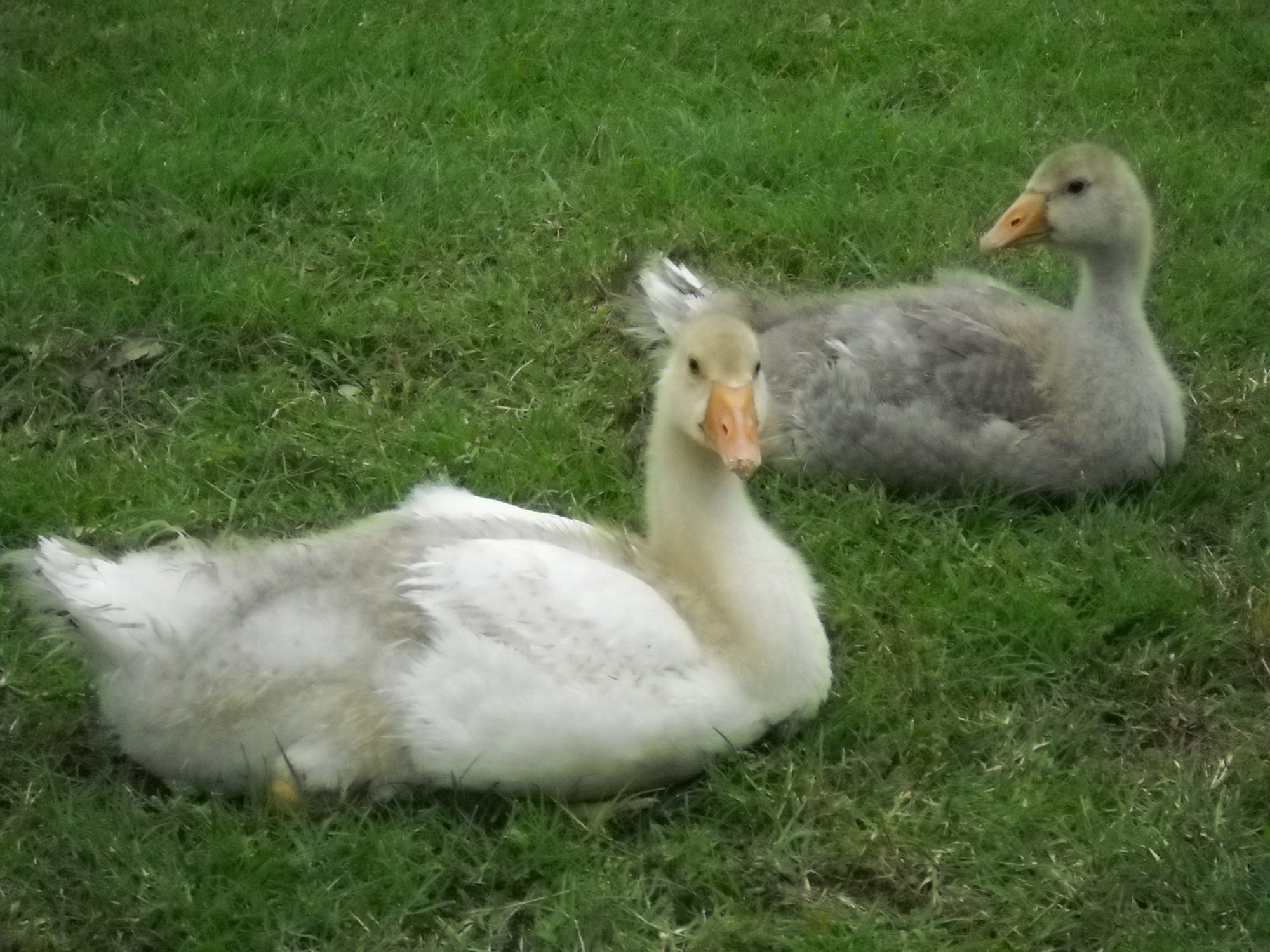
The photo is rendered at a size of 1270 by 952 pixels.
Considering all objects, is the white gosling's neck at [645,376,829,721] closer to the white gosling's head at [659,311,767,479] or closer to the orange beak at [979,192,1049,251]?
the white gosling's head at [659,311,767,479]

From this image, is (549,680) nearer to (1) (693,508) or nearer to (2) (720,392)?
(1) (693,508)

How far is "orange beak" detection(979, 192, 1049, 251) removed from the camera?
183 inches

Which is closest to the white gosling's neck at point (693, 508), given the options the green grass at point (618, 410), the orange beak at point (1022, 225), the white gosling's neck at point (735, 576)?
the white gosling's neck at point (735, 576)

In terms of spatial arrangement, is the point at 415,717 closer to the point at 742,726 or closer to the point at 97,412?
the point at 742,726

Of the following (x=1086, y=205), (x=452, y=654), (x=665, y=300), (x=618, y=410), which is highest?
(x=1086, y=205)

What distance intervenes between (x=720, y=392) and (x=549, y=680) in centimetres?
77

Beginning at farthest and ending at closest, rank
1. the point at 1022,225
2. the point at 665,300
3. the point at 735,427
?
1. the point at 665,300
2. the point at 1022,225
3. the point at 735,427

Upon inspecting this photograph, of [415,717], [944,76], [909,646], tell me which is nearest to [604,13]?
[944,76]

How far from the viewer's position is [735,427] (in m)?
3.33

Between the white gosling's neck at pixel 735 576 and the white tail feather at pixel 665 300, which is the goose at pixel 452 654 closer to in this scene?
the white gosling's neck at pixel 735 576

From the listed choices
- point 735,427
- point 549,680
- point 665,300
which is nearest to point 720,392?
point 735,427

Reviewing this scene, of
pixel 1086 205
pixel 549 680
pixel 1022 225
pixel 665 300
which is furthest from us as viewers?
pixel 665 300

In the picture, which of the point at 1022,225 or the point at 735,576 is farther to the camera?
the point at 1022,225

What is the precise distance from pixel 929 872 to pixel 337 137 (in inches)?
157
